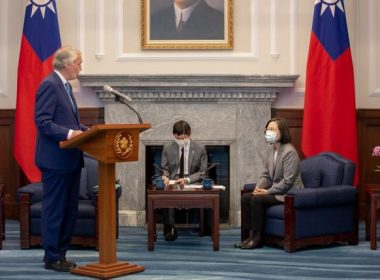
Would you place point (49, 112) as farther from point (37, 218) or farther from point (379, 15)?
point (379, 15)

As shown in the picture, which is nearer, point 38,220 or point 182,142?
point 38,220

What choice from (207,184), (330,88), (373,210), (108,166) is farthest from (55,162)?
(330,88)

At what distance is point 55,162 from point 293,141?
150 inches

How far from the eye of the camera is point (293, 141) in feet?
28.9

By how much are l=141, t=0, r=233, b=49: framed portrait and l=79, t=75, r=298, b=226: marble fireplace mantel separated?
0.52 metres

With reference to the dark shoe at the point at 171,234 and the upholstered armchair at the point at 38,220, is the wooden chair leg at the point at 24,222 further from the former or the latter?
the dark shoe at the point at 171,234

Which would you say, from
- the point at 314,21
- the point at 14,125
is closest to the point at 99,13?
the point at 14,125

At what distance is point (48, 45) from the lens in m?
8.60

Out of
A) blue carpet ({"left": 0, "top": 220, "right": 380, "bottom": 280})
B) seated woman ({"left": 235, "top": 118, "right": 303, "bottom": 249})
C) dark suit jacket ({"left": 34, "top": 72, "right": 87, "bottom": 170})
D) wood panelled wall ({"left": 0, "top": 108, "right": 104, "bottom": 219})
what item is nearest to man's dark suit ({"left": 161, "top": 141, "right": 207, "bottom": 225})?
blue carpet ({"left": 0, "top": 220, "right": 380, "bottom": 280})

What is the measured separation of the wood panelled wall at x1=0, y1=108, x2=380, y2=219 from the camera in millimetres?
8773

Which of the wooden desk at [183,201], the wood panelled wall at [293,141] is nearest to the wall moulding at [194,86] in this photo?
the wood panelled wall at [293,141]

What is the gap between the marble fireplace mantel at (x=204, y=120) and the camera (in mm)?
8680

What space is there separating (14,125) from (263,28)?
305 cm

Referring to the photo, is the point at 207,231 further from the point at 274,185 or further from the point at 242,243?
the point at 274,185
